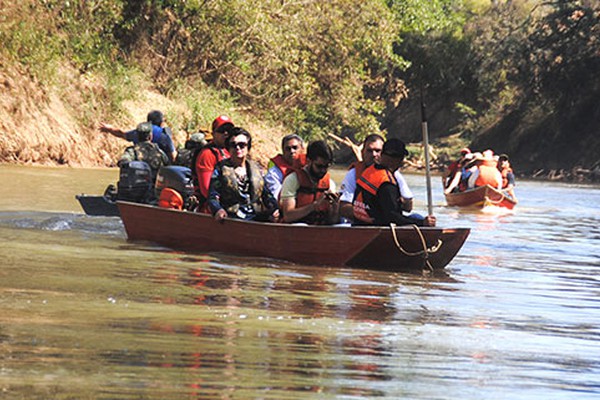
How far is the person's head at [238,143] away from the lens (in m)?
10.5

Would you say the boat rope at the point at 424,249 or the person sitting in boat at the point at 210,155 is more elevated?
the person sitting in boat at the point at 210,155

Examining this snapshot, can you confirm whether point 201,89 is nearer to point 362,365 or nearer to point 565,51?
point 565,51

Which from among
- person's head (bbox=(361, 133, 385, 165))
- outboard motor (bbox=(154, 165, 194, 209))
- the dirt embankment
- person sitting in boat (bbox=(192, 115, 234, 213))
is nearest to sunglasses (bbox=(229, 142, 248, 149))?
person sitting in boat (bbox=(192, 115, 234, 213))

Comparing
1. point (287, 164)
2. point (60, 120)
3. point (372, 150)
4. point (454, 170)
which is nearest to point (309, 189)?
point (287, 164)

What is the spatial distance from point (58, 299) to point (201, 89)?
23.0 metres

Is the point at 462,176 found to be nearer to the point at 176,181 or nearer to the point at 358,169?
the point at 176,181

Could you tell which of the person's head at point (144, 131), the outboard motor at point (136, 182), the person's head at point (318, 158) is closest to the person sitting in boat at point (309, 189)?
the person's head at point (318, 158)

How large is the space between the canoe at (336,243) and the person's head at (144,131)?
7.73 feet

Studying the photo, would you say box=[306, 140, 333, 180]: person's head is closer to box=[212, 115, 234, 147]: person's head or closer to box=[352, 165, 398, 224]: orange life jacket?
box=[352, 165, 398, 224]: orange life jacket

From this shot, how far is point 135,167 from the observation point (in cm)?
1303

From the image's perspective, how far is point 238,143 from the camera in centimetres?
1053

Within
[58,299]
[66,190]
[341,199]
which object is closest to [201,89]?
[66,190]

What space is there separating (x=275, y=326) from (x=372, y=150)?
4070 mm

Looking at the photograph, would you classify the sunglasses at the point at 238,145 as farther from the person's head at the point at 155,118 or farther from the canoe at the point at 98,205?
the canoe at the point at 98,205
